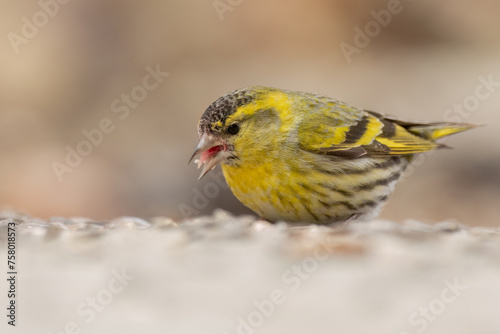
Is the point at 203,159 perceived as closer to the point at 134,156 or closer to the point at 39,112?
the point at 134,156

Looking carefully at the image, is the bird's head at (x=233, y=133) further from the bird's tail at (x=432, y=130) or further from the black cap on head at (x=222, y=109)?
the bird's tail at (x=432, y=130)

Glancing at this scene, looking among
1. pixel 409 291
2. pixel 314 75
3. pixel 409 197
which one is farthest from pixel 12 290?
pixel 314 75

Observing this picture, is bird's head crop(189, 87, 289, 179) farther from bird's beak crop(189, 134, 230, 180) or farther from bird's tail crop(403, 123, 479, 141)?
bird's tail crop(403, 123, 479, 141)

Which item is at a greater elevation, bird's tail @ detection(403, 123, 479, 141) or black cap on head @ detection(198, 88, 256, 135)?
black cap on head @ detection(198, 88, 256, 135)

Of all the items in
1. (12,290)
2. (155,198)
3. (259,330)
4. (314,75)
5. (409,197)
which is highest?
(12,290)

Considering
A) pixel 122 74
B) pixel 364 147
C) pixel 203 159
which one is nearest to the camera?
pixel 203 159

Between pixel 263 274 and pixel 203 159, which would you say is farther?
pixel 203 159

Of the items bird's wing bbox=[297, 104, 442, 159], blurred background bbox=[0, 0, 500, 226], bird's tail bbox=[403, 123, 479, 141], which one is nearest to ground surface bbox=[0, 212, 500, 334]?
bird's wing bbox=[297, 104, 442, 159]

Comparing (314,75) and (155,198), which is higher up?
(314,75)
